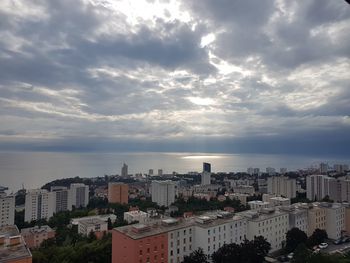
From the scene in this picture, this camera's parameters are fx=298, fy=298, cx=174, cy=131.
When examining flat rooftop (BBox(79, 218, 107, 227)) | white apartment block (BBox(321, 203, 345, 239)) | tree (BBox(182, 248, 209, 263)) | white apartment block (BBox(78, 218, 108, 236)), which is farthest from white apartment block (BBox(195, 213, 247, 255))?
flat rooftop (BBox(79, 218, 107, 227))

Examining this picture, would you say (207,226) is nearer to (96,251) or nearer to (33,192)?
(96,251)

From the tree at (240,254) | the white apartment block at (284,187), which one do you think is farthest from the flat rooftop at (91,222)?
the white apartment block at (284,187)

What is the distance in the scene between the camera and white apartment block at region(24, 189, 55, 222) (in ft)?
75.8

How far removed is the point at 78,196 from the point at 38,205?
4902mm

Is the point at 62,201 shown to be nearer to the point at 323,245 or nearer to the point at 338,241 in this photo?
the point at 323,245

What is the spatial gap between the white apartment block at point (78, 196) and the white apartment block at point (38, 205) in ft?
8.97

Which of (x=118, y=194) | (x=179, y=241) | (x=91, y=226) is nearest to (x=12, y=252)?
(x=179, y=241)

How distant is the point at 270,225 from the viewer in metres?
11.4

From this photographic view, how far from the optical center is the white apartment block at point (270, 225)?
35.8 feet

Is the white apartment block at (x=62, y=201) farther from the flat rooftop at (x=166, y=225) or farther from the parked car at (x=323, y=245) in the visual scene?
the parked car at (x=323, y=245)

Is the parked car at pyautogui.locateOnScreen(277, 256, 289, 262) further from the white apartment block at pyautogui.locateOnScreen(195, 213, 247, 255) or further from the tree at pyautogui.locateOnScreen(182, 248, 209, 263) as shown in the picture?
the tree at pyautogui.locateOnScreen(182, 248, 209, 263)

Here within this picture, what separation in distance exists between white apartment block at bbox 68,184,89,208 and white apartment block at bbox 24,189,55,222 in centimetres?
273

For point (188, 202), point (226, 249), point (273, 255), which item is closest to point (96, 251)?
point (226, 249)

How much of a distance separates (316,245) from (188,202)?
42.4 ft
